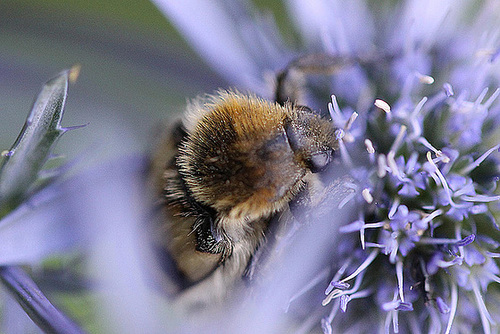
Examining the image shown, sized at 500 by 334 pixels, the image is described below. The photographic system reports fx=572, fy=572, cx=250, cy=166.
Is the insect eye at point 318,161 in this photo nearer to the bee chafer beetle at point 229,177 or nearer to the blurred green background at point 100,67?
the bee chafer beetle at point 229,177

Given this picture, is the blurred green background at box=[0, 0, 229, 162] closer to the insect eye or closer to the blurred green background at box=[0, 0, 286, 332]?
the blurred green background at box=[0, 0, 286, 332]

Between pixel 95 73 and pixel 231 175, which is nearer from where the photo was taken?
pixel 231 175

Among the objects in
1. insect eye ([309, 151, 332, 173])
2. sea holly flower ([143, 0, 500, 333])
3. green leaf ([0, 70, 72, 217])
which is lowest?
sea holly flower ([143, 0, 500, 333])

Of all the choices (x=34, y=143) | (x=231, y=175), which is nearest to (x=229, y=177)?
(x=231, y=175)

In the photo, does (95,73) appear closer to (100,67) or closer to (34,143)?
(100,67)

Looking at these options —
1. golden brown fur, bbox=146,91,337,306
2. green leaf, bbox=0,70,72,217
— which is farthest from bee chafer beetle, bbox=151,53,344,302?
green leaf, bbox=0,70,72,217

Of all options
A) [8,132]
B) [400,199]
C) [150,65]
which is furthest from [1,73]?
[400,199]
